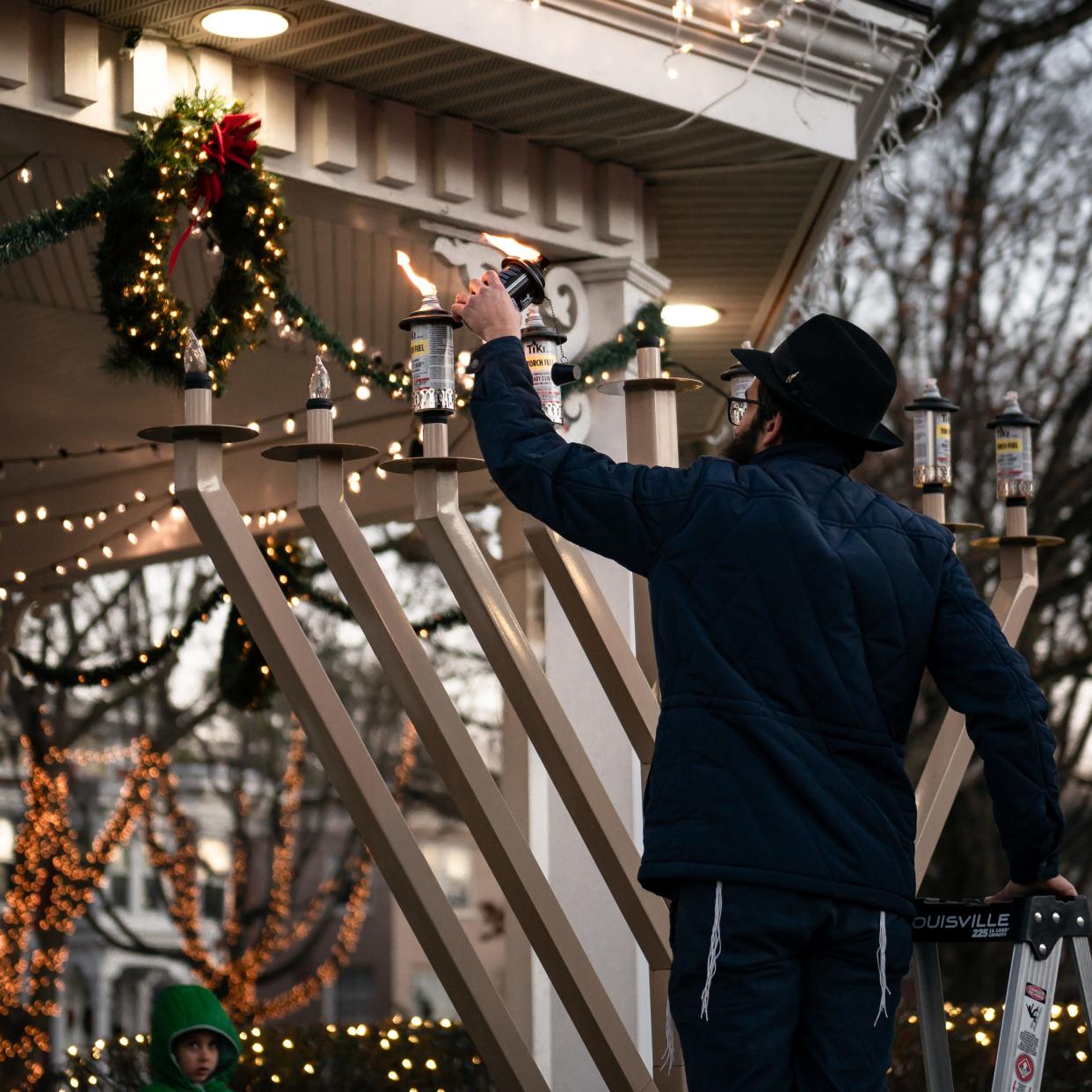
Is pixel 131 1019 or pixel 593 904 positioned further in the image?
pixel 131 1019

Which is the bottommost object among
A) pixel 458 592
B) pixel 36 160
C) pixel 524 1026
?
pixel 524 1026

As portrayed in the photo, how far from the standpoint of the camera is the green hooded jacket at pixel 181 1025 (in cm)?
434

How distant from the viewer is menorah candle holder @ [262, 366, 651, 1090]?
3541mm

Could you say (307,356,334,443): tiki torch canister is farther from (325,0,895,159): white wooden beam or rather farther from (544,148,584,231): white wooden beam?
(544,148,584,231): white wooden beam

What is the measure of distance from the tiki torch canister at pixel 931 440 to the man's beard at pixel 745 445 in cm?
157

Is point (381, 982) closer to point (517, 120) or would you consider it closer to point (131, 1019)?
point (131, 1019)

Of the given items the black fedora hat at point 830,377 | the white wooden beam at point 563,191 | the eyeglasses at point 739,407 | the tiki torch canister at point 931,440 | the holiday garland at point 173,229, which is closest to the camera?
the black fedora hat at point 830,377

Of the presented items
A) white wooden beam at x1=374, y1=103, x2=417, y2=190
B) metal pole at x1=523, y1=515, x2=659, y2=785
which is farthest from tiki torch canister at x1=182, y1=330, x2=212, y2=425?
white wooden beam at x1=374, y1=103, x2=417, y2=190

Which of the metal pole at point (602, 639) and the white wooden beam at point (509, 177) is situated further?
the white wooden beam at point (509, 177)

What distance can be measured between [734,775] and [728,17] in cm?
283

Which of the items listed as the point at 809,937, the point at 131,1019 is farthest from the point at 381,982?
the point at 809,937

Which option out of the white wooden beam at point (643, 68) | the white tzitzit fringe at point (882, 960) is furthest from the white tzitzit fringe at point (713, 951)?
the white wooden beam at point (643, 68)

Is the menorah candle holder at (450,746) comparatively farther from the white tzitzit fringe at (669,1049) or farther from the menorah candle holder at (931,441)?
the menorah candle holder at (931,441)

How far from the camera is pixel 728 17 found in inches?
189
